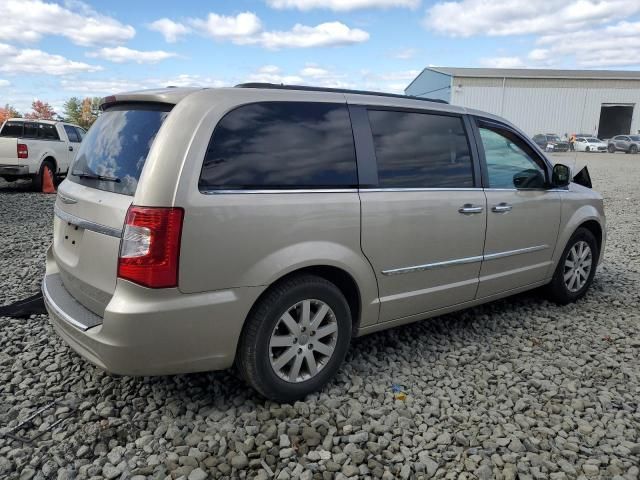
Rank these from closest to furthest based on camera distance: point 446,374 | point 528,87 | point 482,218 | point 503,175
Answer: point 446,374, point 482,218, point 503,175, point 528,87

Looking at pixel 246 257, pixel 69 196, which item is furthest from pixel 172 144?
pixel 69 196

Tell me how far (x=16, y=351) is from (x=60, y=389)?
73 cm

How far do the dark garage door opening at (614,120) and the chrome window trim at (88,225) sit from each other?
178 feet

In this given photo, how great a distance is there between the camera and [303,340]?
295 centimetres

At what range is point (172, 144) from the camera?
8.20ft

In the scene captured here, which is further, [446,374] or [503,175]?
[503,175]

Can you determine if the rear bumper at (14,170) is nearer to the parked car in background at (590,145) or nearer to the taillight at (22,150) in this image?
the taillight at (22,150)

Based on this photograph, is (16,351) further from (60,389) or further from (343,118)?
(343,118)

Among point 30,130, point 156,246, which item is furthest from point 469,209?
point 30,130

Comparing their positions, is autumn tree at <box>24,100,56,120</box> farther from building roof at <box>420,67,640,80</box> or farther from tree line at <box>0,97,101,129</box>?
building roof at <box>420,67,640,80</box>

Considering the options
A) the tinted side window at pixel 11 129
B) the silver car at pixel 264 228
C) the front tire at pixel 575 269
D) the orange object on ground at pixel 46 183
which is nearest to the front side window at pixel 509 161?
the silver car at pixel 264 228

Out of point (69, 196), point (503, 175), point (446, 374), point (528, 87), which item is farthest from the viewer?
point (528, 87)

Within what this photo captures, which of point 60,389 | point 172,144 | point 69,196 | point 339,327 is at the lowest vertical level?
point 60,389

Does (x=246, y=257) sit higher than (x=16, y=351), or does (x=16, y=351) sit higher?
(x=246, y=257)
